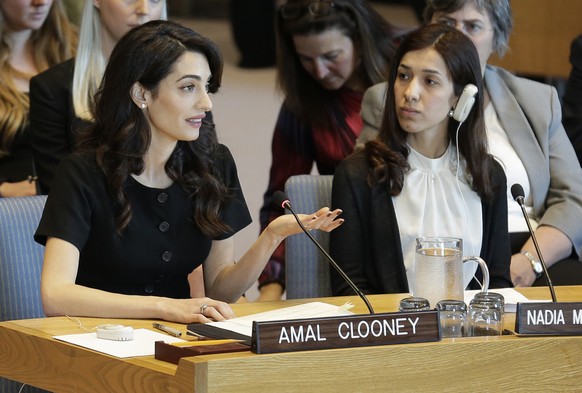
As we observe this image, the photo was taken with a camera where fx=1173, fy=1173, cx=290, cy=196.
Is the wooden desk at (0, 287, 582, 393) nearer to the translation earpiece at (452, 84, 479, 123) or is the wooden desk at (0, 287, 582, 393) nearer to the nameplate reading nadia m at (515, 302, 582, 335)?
the nameplate reading nadia m at (515, 302, 582, 335)

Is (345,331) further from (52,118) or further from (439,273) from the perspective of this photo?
(52,118)

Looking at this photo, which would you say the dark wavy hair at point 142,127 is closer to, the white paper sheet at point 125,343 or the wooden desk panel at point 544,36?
the white paper sheet at point 125,343

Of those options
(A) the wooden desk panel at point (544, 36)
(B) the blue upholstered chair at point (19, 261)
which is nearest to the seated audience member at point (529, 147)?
(B) the blue upholstered chair at point (19, 261)

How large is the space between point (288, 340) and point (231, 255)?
100 cm

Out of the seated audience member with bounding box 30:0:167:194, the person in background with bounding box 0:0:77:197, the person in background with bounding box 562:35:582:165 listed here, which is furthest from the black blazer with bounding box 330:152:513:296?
the person in background with bounding box 0:0:77:197

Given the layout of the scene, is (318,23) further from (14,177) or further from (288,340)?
(288,340)

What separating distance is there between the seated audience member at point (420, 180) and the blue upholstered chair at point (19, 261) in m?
0.73

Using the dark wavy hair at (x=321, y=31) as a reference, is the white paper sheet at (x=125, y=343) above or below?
below

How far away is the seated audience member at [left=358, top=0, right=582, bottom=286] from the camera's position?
3318 mm

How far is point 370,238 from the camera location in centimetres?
295

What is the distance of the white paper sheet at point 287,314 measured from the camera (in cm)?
221

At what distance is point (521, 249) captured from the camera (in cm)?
330

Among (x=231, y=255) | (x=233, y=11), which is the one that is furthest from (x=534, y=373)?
(x=233, y=11)

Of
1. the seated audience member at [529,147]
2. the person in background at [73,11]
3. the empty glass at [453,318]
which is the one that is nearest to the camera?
the empty glass at [453,318]
